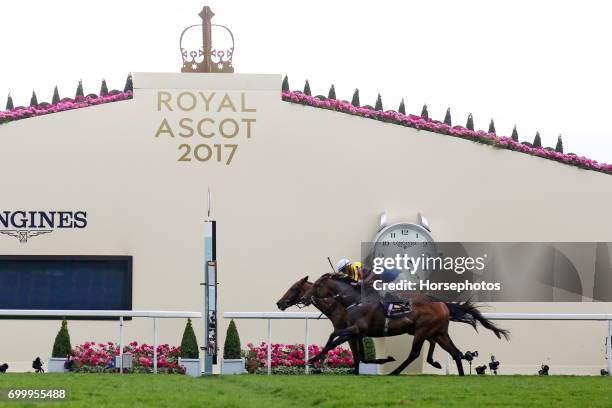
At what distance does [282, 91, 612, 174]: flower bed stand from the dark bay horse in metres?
6.18

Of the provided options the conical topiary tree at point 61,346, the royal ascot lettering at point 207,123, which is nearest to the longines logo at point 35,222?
the royal ascot lettering at point 207,123

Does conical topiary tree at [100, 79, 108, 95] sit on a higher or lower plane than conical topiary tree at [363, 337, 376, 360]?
higher

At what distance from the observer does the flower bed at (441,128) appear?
2758 cm

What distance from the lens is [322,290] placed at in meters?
22.1

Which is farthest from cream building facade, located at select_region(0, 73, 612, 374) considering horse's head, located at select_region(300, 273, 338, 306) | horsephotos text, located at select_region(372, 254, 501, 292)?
horse's head, located at select_region(300, 273, 338, 306)

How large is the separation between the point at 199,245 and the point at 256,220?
1.32 m

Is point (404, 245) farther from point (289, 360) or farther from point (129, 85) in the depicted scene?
point (129, 85)

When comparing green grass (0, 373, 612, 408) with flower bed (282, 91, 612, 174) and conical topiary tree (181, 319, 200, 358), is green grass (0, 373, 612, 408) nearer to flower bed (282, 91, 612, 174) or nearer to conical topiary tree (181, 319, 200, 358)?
conical topiary tree (181, 319, 200, 358)

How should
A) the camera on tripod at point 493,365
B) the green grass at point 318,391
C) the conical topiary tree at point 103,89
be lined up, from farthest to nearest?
the conical topiary tree at point 103,89 < the camera on tripod at point 493,365 < the green grass at point 318,391

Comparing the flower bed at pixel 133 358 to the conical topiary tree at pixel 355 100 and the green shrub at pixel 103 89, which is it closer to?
the green shrub at pixel 103 89

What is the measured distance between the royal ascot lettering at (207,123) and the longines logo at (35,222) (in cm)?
246

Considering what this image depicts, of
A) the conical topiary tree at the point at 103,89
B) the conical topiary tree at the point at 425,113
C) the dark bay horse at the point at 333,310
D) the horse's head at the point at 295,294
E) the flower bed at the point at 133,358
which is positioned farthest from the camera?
the conical topiary tree at the point at 425,113

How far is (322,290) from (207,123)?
6650 mm

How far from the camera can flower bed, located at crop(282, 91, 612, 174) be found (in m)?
27.6
